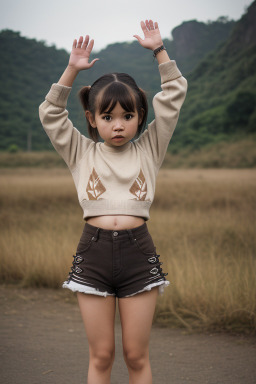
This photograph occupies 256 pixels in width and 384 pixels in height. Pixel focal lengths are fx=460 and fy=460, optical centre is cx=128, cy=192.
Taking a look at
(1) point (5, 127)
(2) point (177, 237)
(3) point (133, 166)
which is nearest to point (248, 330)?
(3) point (133, 166)

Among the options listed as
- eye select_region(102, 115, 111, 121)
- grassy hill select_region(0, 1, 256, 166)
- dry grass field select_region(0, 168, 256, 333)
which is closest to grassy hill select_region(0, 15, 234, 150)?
grassy hill select_region(0, 1, 256, 166)

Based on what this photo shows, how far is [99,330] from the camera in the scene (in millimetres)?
1975

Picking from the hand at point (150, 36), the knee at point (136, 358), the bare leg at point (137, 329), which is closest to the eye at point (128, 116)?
the hand at point (150, 36)

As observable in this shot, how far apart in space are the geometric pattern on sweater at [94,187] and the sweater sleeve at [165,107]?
275 millimetres

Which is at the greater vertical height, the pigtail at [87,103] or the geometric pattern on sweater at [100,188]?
the pigtail at [87,103]

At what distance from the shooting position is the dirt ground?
287cm

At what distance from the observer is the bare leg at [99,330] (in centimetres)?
197

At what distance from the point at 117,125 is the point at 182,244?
16.6ft

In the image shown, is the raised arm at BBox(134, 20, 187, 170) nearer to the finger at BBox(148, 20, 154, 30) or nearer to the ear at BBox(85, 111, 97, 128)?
the finger at BBox(148, 20, 154, 30)

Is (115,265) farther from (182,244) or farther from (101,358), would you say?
(182,244)

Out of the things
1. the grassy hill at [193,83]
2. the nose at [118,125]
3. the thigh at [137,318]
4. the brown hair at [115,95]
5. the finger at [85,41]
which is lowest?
the thigh at [137,318]

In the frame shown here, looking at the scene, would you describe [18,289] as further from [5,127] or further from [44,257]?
[5,127]

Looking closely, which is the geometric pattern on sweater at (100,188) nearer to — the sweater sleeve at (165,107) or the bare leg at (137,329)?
the sweater sleeve at (165,107)

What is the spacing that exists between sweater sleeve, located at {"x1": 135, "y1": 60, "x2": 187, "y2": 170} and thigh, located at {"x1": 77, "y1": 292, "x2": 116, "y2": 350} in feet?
2.21
